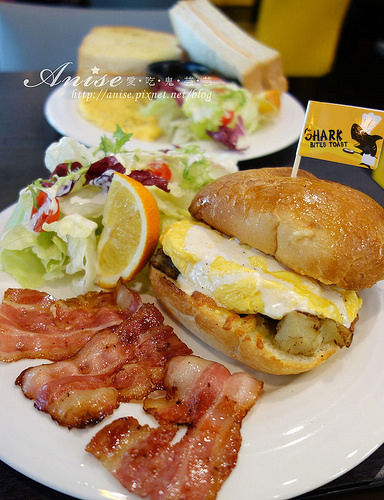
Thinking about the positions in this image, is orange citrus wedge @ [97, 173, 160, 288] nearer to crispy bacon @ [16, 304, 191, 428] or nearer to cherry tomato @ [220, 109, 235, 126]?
crispy bacon @ [16, 304, 191, 428]

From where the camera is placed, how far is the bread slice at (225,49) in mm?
4383

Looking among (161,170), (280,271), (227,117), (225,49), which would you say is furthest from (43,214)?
(225,49)

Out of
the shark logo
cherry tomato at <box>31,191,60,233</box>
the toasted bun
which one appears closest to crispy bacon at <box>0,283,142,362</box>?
cherry tomato at <box>31,191,60,233</box>

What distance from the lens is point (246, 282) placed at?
177 centimetres

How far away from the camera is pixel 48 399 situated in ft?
5.06

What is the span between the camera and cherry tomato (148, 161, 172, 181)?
2.63m

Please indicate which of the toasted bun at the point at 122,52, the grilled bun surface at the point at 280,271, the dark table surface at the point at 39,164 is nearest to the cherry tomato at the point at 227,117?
the dark table surface at the point at 39,164

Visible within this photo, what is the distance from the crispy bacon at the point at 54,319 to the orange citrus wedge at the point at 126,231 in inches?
5.7

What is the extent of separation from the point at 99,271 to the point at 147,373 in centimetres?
73

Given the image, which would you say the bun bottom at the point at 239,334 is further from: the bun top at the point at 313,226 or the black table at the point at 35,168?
the black table at the point at 35,168

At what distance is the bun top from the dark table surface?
20.0 inches

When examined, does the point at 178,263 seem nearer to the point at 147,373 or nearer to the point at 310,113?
the point at 147,373

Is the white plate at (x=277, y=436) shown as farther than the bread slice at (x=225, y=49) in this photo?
No

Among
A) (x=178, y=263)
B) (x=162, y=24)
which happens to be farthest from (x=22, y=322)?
(x=162, y=24)
